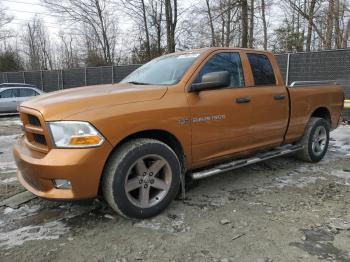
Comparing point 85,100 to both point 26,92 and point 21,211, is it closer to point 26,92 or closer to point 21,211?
point 21,211

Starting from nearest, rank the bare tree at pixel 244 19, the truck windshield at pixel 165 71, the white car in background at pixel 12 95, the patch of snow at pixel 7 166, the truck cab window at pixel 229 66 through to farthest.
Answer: the truck windshield at pixel 165 71, the truck cab window at pixel 229 66, the patch of snow at pixel 7 166, the white car in background at pixel 12 95, the bare tree at pixel 244 19

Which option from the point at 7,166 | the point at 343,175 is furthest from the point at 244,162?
the point at 7,166

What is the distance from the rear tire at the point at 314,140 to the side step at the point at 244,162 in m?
0.20

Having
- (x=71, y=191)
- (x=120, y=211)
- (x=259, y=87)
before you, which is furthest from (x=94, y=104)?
(x=259, y=87)

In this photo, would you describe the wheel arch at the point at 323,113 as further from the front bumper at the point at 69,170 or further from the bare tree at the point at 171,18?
the bare tree at the point at 171,18

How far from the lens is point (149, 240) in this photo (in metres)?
3.20

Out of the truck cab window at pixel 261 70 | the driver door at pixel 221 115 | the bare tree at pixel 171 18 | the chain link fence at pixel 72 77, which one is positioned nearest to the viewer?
the driver door at pixel 221 115

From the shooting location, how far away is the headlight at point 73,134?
10.2 feet

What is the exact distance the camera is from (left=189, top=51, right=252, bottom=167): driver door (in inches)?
156

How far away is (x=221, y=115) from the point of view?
13.6 ft

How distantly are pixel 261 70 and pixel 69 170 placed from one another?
10.3 ft

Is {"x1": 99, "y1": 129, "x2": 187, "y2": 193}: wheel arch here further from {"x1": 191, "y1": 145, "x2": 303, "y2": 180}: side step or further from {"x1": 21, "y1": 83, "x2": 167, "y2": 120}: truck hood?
{"x1": 21, "y1": 83, "x2": 167, "y2": 120}: truck hood

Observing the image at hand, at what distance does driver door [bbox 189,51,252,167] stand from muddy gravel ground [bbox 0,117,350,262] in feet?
1.96

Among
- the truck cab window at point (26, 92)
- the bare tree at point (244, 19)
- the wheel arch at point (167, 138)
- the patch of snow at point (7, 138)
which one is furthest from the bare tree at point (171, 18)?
the wheel arch at point (167, 138)
